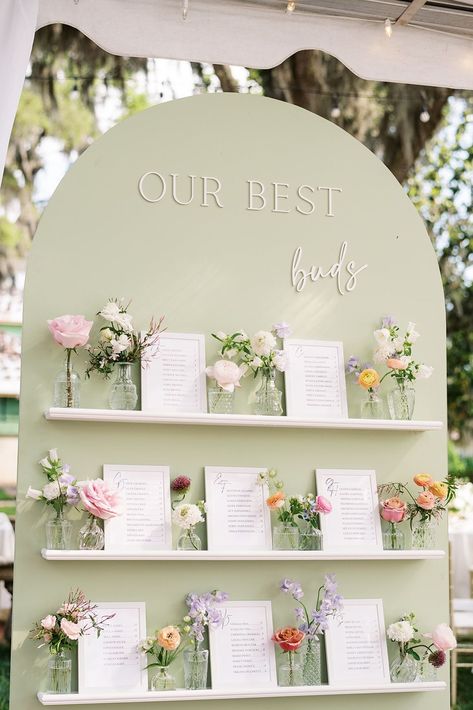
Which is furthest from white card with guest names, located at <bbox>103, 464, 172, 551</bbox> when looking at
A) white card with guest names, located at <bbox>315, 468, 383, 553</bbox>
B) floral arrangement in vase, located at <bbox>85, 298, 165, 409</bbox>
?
white card with guest names, located at <bbox>315, 468, 383, 553</bbox>

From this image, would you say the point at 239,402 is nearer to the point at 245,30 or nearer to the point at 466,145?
the point at 245,30

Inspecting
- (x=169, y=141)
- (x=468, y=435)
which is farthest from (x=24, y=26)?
(x=468, y=435)

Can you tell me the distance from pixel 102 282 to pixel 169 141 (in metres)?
0.60

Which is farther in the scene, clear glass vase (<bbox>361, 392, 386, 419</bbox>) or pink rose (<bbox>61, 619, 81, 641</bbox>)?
clear glass vase (<bbox>361, 392, 386, 419</bbox>)

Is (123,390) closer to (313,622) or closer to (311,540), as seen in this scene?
(311,540)

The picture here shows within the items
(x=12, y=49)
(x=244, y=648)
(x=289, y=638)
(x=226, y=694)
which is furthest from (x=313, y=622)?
(x=12, y=49)

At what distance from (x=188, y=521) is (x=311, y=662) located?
2.29ft

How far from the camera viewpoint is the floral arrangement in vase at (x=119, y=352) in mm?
3490

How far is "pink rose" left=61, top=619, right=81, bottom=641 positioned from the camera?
3266 millimetres

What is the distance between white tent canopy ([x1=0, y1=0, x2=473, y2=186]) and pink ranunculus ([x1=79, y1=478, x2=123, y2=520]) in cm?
156

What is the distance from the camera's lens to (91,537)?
3396mm

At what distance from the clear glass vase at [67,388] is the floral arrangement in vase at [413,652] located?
1428 millimetres

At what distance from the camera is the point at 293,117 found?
12.9ft

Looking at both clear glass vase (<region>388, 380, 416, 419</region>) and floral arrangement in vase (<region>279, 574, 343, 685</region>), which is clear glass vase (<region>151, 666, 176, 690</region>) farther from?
clear glass vase (<region>388, 380, 416, 419</region>)
